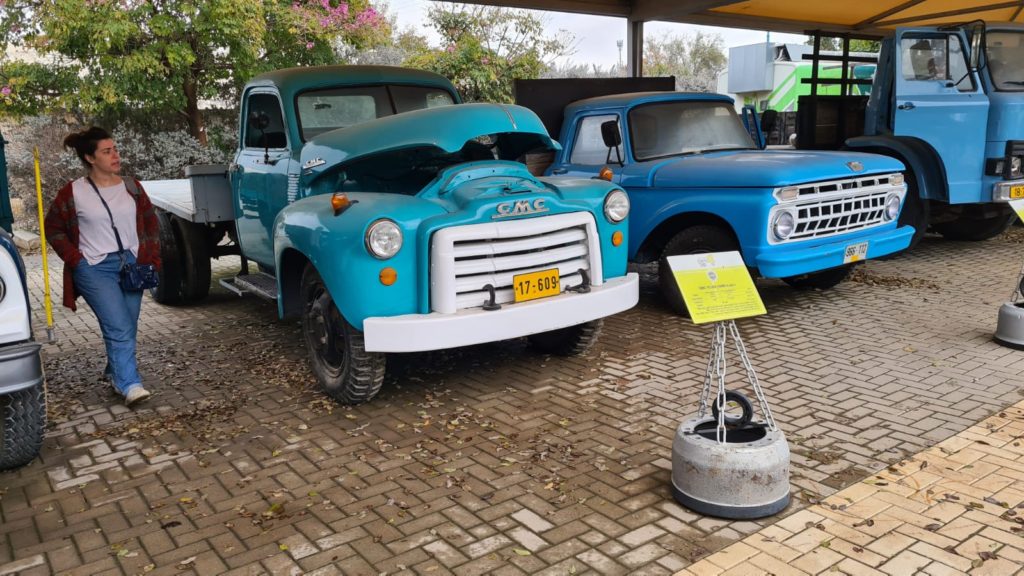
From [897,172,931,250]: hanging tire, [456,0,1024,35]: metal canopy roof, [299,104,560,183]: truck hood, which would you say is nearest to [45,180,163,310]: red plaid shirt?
[299,104,560,183]: truck hood

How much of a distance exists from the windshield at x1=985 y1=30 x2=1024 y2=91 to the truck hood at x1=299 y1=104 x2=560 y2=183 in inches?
231

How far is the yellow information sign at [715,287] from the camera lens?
349 centimetres

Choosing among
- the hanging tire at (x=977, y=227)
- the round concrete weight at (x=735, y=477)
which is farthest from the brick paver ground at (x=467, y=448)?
the hanging tire at (x=977, y=227)

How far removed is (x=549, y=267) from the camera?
15.7ft

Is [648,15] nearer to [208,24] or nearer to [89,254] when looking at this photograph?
[208,24]

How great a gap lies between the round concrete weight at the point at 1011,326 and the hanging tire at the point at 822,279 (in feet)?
6.03

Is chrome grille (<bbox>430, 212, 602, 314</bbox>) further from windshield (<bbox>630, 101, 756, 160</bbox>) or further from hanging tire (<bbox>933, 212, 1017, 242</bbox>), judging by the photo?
hanging tire (<bbox>933, 212, 1017, 242</bbox>)

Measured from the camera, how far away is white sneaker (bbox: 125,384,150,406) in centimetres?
501

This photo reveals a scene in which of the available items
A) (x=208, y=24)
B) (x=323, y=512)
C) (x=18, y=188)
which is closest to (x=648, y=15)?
(x=208, y=24)

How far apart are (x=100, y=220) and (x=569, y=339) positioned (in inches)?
126

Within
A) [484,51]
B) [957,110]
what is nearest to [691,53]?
[484,51]

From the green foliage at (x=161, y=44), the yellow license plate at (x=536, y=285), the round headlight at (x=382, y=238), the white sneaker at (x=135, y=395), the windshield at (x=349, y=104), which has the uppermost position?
the green foliage at (x=161, y=44)

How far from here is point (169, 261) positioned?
7.77 metres

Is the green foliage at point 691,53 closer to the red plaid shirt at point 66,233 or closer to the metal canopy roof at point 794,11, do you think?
the metal canopy roof at point 794,11
